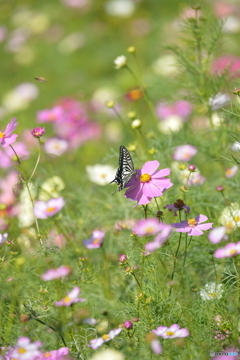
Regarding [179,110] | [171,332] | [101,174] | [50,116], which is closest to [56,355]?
[171,332]

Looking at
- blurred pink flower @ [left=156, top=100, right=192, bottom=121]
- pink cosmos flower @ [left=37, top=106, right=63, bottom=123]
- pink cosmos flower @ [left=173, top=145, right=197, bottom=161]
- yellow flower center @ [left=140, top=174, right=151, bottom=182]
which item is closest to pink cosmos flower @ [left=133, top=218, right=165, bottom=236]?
yellow flower center @ [left=140, top=174, right=151, bottom=182]

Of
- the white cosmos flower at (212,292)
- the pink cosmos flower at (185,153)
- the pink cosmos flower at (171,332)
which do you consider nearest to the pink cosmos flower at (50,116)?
the pink cosmos flower at (185,153)

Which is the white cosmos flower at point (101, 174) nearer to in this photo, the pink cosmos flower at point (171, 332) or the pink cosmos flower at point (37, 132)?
the pink cosmos flower at point (37, 132)

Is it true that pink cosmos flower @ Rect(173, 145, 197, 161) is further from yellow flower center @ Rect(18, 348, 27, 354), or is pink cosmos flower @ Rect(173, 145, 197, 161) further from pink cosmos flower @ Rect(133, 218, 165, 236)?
yellow flower center @ Rect(18, 348, 27, 354)

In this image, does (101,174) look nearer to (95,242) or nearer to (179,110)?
(95,242)

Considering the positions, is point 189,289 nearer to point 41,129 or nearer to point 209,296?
point 209,296

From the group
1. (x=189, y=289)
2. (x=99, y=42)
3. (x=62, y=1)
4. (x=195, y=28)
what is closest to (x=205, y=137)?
(x=195, y=28)
